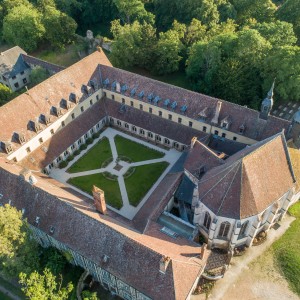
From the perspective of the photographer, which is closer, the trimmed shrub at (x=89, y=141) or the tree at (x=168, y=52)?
the trimmed shrub at (x=89, y=141)

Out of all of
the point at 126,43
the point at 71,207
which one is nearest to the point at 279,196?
the point at 71,207

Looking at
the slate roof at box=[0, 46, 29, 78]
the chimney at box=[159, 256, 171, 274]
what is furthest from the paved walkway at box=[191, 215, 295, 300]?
the slate roof at box=[0, 46, 29, 78]

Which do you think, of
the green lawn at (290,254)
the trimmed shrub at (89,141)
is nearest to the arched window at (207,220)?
the green lawn at (290,254)

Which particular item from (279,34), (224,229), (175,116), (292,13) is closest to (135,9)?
(279,34)

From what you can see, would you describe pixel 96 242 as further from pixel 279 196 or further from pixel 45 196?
pixel 279 196

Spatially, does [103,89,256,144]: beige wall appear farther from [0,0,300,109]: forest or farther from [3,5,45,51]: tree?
[3,5,45,51]: tree

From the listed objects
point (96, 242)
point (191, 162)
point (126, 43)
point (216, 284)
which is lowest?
point (216, 284)

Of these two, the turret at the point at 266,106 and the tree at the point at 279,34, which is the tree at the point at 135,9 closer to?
the tree at the point at 279,34

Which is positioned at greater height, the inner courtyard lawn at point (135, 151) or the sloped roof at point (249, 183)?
the sloped roof at point (249, 183)
